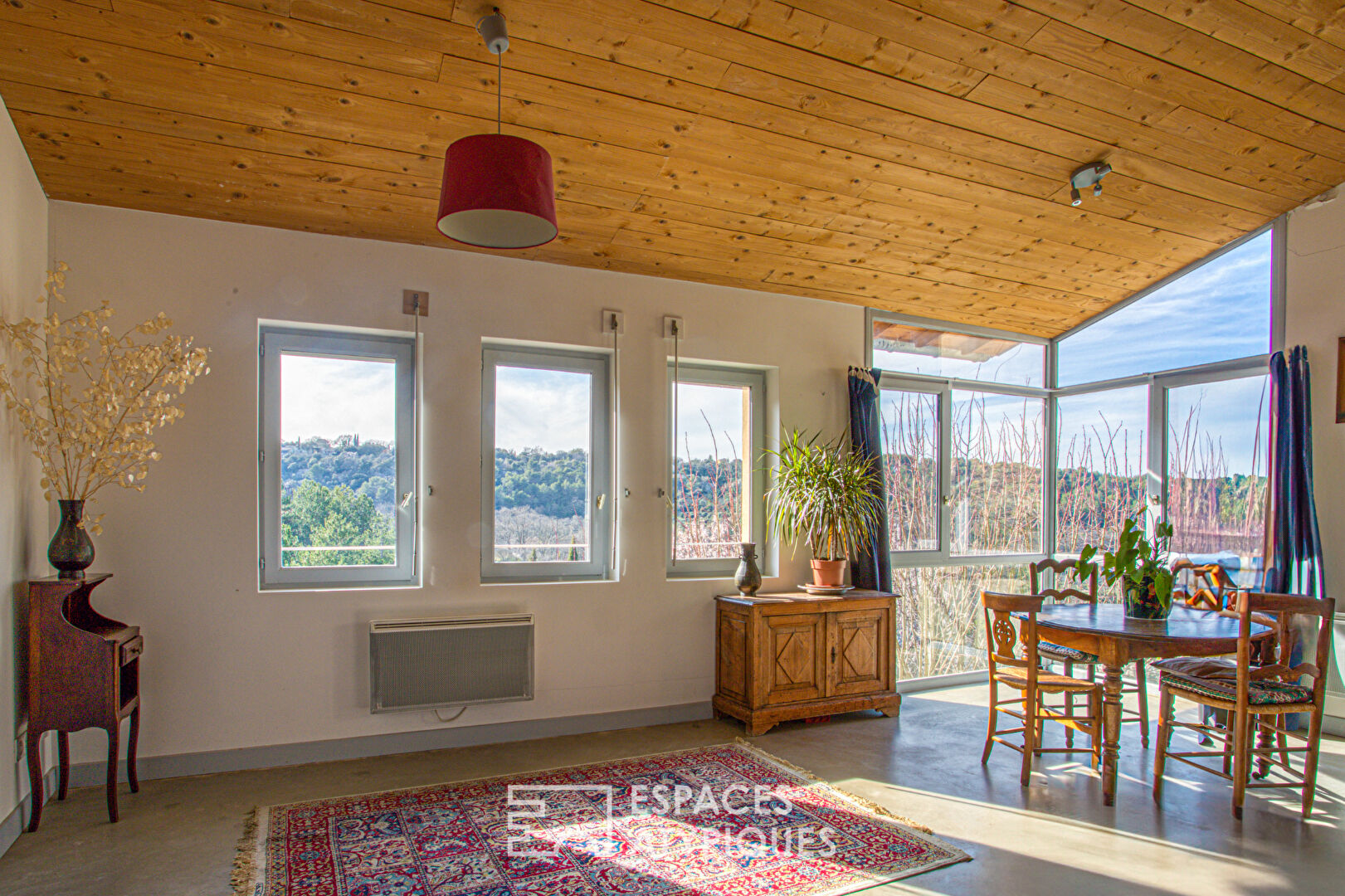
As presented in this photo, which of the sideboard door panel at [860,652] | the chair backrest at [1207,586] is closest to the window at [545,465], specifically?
the sideboard door panel at [860,652]

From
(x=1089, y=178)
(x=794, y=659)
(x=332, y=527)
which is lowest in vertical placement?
(x=794, y=659)

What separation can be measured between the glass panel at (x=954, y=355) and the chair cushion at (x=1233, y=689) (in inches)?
110

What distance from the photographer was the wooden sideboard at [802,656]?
466 centimetres

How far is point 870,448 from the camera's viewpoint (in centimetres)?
552

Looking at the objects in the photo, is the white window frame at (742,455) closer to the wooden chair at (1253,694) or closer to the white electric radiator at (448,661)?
the white electric radiator at (448,661)

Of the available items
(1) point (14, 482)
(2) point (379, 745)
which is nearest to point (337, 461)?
(1) point (14, 482)

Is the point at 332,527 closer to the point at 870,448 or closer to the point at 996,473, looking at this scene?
the point at 870,448

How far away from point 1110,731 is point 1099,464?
3.12m

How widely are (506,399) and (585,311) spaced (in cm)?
72

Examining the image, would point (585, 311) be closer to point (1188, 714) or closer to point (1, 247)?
point (1, 247)

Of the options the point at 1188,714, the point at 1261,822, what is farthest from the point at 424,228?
the point at 1188,714

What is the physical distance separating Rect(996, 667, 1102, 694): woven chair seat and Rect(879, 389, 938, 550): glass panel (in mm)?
1839

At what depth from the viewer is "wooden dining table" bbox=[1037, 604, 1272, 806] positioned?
3.53m

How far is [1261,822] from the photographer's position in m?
3.40
